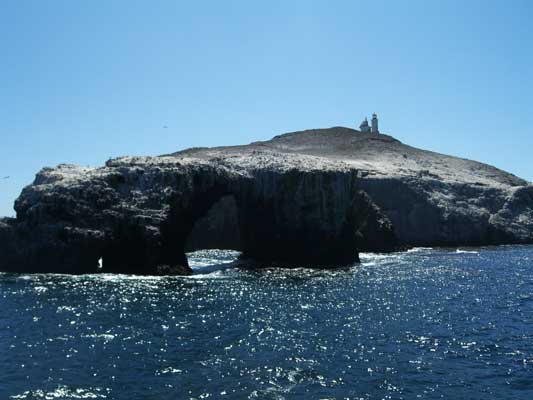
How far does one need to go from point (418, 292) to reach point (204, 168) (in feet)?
91.6

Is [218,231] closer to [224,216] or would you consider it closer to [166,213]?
[224,216]

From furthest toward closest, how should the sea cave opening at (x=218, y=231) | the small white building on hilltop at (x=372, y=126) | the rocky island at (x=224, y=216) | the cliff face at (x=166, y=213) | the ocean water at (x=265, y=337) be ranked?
the small white building on hilltop at (x=372, y=126), the sea cave opening at (x=218, y=231), the rocky island at (x=224, y=216), the cliff face at (x=166, y=213), the ocean water at (x=265, y=337)

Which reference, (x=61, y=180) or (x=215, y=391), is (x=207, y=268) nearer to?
(x=61, y=180)

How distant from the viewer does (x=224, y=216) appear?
10000 cm

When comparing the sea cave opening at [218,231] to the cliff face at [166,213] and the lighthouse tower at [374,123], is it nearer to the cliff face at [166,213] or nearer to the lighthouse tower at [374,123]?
the cliff face at [166,213]

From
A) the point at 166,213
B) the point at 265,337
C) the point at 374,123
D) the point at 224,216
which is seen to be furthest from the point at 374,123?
the point at 265,337

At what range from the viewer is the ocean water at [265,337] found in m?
26.2

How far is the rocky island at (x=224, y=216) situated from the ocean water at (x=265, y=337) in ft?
15.3

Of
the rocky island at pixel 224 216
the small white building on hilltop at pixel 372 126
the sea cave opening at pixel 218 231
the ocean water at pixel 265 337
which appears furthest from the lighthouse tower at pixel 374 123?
the ocean water at pixel 265 337

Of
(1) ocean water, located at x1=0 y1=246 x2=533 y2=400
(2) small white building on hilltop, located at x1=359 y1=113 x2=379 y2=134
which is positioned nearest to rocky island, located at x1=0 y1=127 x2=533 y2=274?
(1) ocean water, located at x1=0 y1=246 x2=533 y2=400

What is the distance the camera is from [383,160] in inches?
4975

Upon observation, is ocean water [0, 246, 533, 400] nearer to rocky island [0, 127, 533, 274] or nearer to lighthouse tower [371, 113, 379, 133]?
rocky island [0, 127, 533, 274]

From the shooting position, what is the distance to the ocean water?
85.9 feet

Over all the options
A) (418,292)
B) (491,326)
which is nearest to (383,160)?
(418,292)
